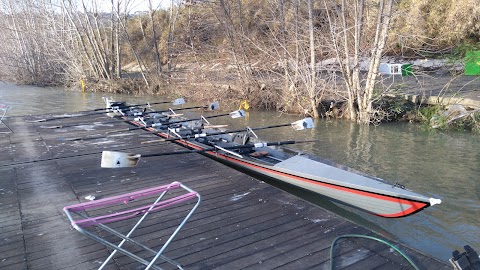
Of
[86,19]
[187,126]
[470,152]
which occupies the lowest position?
[470,152]

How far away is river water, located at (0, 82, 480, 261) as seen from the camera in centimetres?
594

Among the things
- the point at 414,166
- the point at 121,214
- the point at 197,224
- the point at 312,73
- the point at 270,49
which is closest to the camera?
the point at 121,214

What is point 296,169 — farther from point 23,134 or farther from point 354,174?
point 23,134

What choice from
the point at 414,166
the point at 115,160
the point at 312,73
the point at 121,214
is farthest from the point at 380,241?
the point at 312,73

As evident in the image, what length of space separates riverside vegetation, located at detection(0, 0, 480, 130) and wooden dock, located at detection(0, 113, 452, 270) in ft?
27.5

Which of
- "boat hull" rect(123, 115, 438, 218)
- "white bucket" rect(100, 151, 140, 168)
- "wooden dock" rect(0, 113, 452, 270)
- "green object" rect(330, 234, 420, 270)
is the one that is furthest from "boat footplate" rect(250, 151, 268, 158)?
"green object" rect(330, 234, 420, 270)

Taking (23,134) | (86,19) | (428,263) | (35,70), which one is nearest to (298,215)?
(428,263)

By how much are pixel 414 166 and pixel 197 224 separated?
6.26 meters

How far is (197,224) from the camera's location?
15.5 ft

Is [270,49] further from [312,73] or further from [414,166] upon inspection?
[414,166]

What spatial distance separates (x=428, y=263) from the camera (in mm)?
3814

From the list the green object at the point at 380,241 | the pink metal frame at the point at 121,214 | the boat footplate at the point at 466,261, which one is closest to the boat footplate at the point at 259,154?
the green object at the point at 380,241

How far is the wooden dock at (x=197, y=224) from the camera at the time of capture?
3.91 meters

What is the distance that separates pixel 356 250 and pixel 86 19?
25.8m
